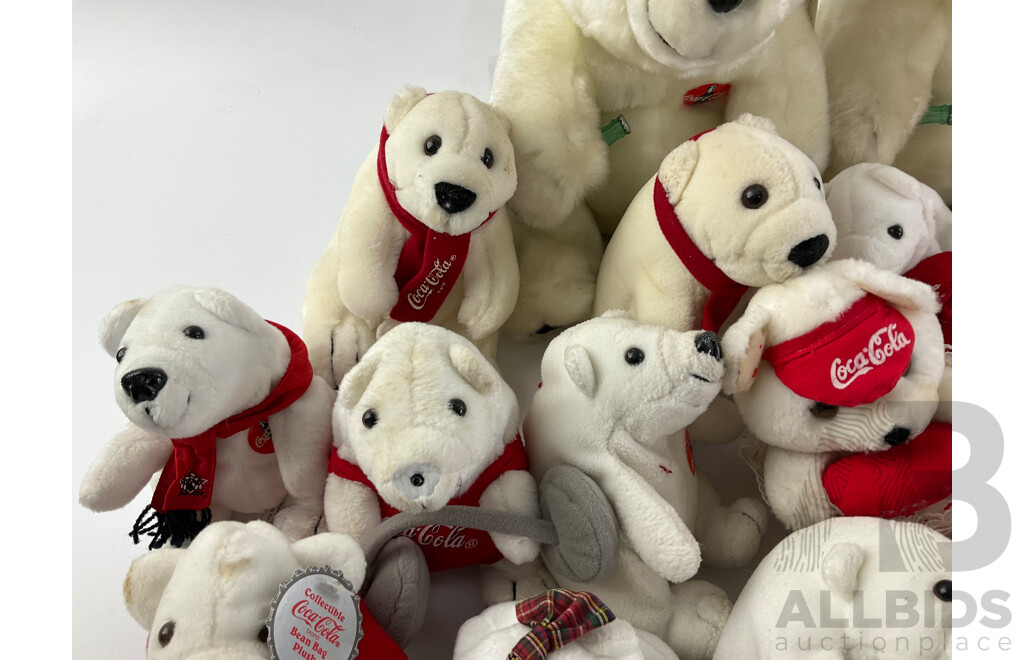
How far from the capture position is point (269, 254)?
1.56 metres

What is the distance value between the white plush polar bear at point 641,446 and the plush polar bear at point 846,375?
8 centimetres

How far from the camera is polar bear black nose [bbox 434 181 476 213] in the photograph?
103 centimetres

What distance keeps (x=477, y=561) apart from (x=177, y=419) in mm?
404

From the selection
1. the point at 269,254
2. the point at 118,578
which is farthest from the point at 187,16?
the point at 118,578

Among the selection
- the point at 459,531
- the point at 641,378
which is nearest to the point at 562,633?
the point at 459,531

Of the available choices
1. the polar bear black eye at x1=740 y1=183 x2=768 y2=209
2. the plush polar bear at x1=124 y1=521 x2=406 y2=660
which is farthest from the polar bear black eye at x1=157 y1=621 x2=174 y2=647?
the polar bear black eye at x1=740 y1=183 x2=768 y2=209

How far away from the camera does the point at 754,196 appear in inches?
39.6

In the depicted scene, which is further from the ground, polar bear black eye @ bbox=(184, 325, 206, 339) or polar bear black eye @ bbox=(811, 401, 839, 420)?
polar bear black eye @ bbox=(184, 325, 206, 339)

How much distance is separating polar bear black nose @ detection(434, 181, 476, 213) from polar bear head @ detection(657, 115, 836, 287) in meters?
0.27

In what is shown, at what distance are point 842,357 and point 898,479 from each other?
17 cm

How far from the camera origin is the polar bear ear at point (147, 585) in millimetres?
846

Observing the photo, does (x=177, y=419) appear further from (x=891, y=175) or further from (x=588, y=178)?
(x=891, y=175)

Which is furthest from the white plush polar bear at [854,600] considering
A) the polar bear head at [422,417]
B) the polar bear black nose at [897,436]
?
the polar bear head at [422,417]

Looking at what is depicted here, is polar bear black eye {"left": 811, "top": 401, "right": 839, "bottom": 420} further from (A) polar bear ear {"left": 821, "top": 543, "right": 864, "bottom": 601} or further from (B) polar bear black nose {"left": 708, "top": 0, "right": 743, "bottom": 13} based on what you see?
(B) polar bear black nose {"left": 708, "top": 0, "right": 743, "bottom": 13}
